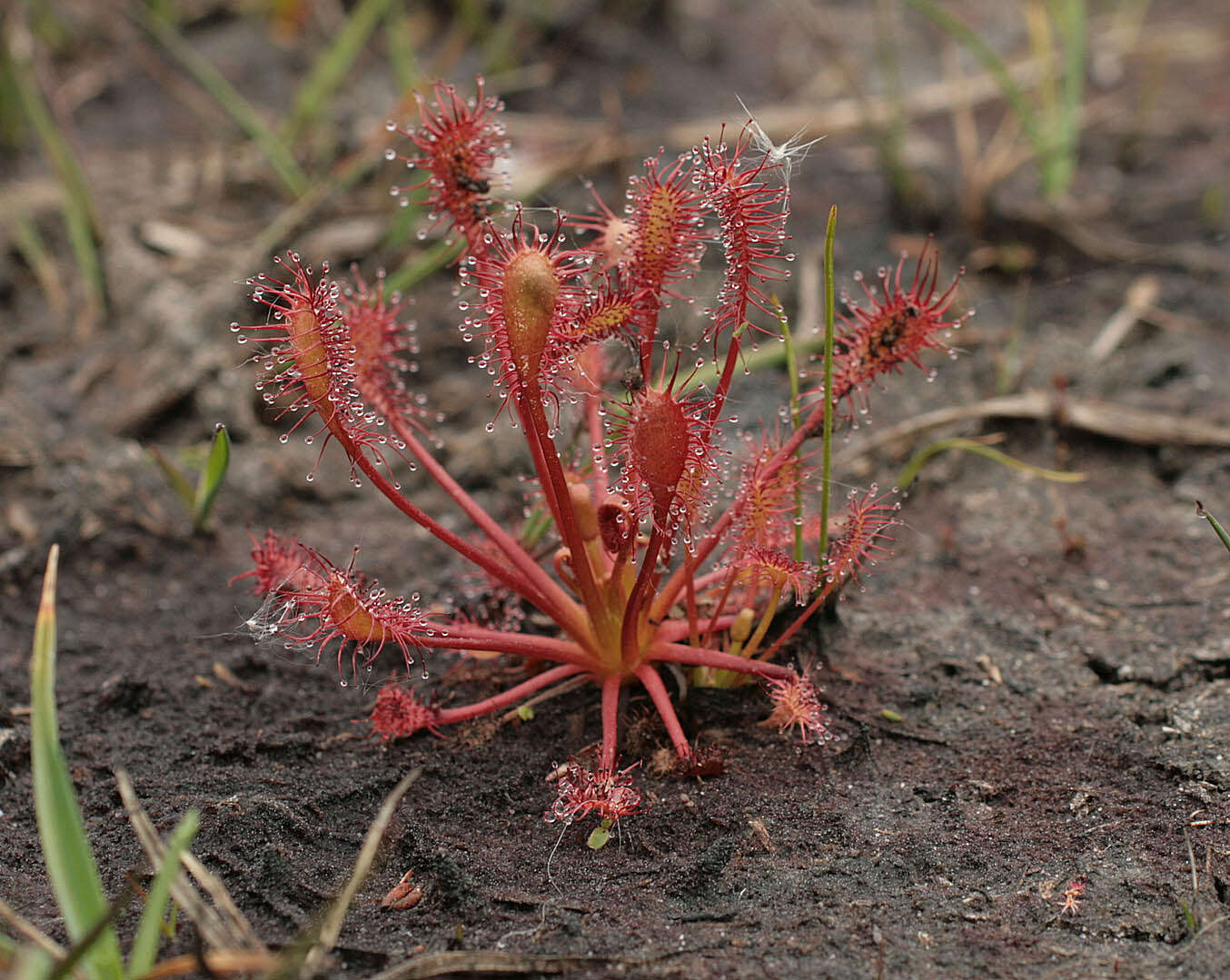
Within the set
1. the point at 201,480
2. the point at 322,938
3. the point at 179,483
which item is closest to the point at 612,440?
the point at 322,938

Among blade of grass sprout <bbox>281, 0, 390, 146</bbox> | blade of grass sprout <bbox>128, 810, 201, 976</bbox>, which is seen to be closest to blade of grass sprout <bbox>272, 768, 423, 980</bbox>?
blade of grass sprout <bbox>128, 810, 201, 976</bbox>

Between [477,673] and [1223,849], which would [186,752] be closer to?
[477,673]

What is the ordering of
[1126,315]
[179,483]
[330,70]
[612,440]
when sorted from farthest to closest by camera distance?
1. [330,70]
2. [1126,315]
3. [179,483]
4. [612,440]

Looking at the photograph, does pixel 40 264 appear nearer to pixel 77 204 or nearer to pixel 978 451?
pixel 77 204

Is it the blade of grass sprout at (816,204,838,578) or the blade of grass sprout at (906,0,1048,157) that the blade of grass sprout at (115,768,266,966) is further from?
the blade of grass sprout at (906,0,1048,157)

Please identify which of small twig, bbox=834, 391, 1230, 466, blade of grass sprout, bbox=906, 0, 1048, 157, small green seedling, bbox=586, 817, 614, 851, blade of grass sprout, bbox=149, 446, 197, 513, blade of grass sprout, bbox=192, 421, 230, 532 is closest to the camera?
small green seedling, bbox=586, 817, 614, 851
